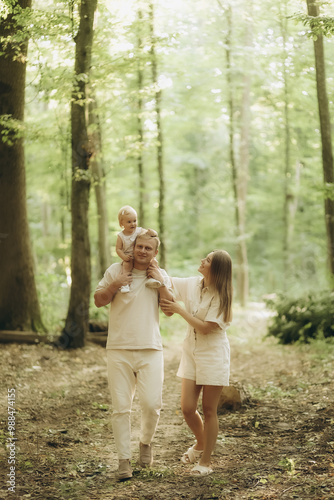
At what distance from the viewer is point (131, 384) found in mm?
4441

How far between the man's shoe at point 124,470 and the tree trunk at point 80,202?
5.07 m

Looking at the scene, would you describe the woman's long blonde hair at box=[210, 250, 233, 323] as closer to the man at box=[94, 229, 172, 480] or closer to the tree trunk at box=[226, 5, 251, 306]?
the man at box=[94, 229, 172, 480]

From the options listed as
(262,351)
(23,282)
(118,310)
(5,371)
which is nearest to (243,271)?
(262,351)

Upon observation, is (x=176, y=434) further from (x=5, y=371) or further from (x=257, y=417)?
(x=5, y=371)

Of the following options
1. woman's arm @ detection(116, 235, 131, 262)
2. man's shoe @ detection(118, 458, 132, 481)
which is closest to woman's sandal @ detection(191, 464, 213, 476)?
man's shoe @ detection(118, 458, 132, 481)

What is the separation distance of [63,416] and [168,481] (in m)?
2.20

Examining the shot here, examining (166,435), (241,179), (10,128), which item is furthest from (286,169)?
(166,435)

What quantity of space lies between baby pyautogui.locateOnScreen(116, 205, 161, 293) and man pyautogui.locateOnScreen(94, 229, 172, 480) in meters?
0.05

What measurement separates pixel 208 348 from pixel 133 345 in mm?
601

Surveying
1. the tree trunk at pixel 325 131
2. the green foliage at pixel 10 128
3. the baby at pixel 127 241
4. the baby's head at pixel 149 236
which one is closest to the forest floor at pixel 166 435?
the baby at pixel 127 241

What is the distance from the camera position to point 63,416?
6.12 meters

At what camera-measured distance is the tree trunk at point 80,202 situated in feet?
27.2

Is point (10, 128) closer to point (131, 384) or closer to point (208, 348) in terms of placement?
point (131, 384)

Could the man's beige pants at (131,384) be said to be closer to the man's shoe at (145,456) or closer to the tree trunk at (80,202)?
the man's shoe at (145,456)
